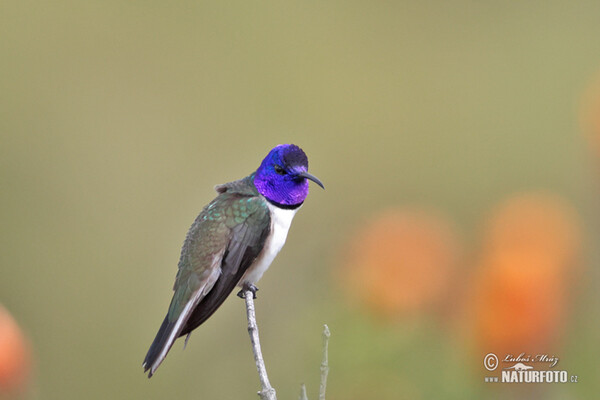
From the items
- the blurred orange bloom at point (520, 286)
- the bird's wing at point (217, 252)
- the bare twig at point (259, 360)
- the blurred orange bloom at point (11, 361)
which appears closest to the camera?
the bare twig at point (259, 360)

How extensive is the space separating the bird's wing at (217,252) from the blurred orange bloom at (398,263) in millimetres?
203

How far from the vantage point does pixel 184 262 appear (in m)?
0.71

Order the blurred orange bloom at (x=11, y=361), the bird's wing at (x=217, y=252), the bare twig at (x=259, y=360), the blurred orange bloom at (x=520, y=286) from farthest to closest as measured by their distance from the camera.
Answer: the blurred orange bloom at (x=11, y=361)
the blurred orange bloom at (x=520, y=286)
the bird's wing at (x=217, y=252)
the bare twig at (x=259, y=360)

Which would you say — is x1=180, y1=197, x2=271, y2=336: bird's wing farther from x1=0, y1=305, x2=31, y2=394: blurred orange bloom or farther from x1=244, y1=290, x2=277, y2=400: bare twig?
x1=0, y1=305, x2=31, y2=394: blurred orange bloom

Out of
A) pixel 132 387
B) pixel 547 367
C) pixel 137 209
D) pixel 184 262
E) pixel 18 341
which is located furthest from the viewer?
pixel 137 209

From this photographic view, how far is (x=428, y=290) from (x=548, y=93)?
1484 mm

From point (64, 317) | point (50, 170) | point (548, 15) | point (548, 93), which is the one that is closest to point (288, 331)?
point (64, 317)

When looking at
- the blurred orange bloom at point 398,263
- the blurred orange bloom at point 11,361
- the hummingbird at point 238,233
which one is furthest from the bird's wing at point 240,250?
the blurred orange bloom at point 11,361

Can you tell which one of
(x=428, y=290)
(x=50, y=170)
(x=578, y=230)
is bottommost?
(x=428, y=290)

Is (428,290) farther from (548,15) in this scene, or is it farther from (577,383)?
(548,15)

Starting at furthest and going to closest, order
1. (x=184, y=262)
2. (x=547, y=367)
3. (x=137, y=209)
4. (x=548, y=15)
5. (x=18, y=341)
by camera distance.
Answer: (x=548, y=15) → (x=137, y=209) → (x=18, y=341) → (x=547, y=367) → (x=184, y=262)

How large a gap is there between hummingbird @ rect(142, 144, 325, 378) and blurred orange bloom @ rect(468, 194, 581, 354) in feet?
0.81

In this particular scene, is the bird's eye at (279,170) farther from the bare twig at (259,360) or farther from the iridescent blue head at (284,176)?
the bare twig at (259,360)

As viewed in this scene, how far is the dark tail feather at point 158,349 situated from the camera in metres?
0.57
